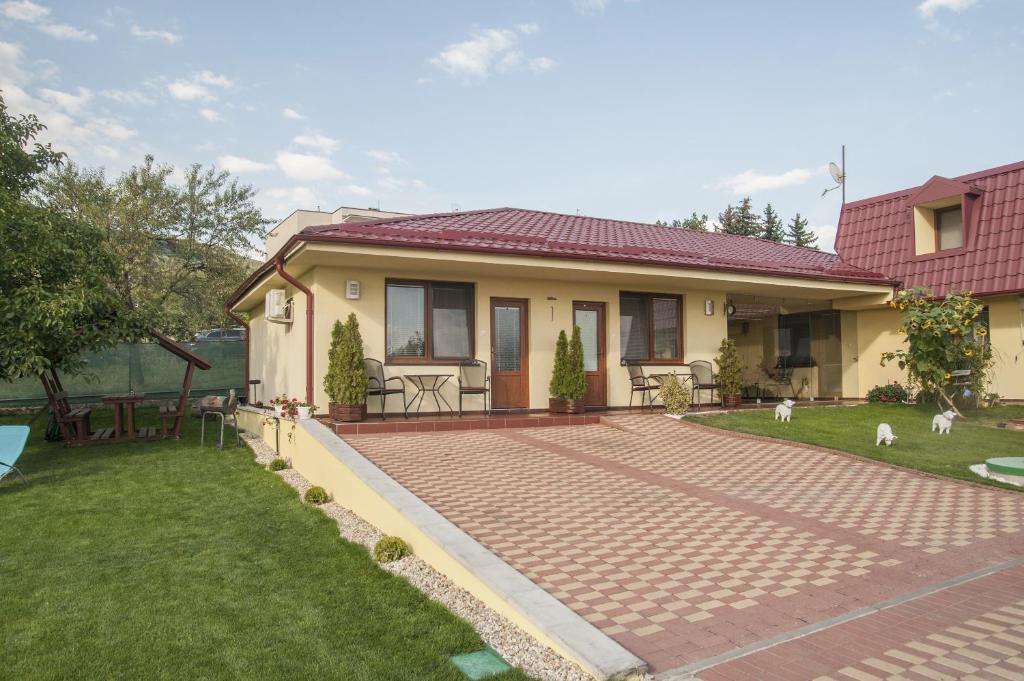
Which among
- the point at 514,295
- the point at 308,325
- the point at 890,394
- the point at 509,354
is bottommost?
the point at 890,394

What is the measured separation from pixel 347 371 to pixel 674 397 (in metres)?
5.60

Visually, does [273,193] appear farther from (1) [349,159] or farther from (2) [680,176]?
(2) [680,176]

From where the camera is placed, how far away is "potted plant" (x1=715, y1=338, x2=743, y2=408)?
41.1ft

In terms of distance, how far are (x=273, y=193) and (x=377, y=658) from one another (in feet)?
68.8

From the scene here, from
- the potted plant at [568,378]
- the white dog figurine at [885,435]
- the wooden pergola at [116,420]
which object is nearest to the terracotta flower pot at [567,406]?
the potted plant at [568,378]

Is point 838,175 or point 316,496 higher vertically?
point 838,175

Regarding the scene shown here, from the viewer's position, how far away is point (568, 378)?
35.1 ft

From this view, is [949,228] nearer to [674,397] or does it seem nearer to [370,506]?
[674,397]

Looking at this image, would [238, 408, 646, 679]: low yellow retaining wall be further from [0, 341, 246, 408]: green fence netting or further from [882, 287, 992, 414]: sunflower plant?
[882, 287, 992, 414]: sunflower plant

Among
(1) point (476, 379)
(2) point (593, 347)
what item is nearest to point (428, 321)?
(1) point (476, 379)

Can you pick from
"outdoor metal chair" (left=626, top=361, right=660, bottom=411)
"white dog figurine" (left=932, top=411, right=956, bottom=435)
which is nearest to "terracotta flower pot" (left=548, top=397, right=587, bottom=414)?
"outdoor metal chair" (left=626, top=361, right=660, bottom=411)

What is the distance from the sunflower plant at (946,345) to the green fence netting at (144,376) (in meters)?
15.5

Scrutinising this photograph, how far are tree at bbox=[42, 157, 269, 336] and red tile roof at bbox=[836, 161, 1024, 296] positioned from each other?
17.6 metres

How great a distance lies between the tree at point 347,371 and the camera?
938 cm
